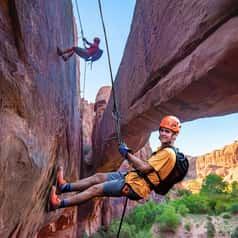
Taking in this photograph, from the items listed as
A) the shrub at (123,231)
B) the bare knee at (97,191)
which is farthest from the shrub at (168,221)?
the bare knee at (97,191)

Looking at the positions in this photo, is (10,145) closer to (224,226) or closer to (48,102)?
(48,102)

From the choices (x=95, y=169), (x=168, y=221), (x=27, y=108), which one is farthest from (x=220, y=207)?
(x=27, y=108)

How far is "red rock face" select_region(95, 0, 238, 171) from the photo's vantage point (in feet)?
13.0

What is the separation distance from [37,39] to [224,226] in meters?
13.8

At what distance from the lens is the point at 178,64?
16.5 ft

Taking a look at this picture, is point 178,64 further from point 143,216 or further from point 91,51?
point 143,216

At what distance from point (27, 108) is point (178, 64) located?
293cm

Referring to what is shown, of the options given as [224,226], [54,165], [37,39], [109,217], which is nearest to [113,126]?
[54,165]

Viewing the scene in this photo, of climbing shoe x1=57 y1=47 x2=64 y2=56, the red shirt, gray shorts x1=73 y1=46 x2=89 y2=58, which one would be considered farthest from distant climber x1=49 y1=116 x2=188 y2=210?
the red shirt

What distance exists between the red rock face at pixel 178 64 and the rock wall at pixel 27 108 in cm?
211

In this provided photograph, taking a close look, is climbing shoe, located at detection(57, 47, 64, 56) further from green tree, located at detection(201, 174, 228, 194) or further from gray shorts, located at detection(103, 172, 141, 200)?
green tree, located at detection(201, 174, 228, 194)

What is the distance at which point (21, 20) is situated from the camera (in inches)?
134

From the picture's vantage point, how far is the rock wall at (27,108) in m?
3.07

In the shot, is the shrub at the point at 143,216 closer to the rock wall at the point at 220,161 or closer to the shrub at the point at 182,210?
the shrub at the point at 182,210
